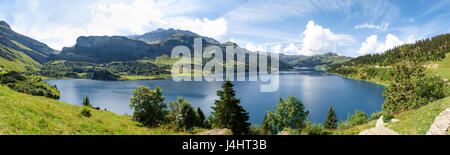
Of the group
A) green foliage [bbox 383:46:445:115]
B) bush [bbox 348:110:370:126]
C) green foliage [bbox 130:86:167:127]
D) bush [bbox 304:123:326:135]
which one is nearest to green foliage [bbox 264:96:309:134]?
bush [bbox 348:110:370:126]

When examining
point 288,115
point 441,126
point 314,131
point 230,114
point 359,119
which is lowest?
point 359,119

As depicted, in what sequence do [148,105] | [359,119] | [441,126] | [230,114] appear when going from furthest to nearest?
[359,119] → [148,105] → [230,114] → [441,126]

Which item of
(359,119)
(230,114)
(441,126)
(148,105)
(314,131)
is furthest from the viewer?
(359,119)

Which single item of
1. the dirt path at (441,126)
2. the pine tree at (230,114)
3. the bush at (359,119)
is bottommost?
the bush at (359,119)

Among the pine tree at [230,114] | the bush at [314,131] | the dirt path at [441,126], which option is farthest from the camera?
the pine tree at [230,114]

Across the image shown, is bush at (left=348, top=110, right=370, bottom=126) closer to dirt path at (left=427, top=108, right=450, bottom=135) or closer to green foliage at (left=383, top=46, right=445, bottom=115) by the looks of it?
green foliage at (left=383, top=46, right=445, bottom=115)

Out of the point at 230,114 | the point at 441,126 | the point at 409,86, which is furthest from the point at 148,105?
the point at 409,86

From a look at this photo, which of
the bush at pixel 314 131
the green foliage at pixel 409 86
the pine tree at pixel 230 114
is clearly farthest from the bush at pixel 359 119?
the pine tree at pixel 230 114

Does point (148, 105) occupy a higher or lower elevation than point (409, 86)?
lower

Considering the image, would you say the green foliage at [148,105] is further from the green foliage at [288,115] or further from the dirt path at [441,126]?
the dirt path at [441,126]

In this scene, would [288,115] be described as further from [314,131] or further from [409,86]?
[314,131]

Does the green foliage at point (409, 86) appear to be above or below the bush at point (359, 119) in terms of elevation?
above
